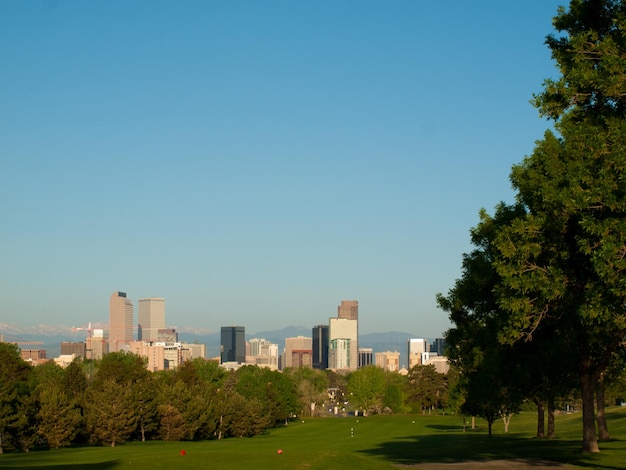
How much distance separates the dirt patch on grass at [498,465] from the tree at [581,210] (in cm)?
367

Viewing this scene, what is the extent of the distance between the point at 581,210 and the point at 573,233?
17.5 ft

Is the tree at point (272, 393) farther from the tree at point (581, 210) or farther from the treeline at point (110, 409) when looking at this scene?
the tree at point (581, 210)

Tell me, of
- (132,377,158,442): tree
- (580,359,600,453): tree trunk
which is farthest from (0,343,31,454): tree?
(580,359,600,453): tree trunk

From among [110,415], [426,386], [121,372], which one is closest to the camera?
[110,415]

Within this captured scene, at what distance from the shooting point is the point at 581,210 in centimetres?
3083

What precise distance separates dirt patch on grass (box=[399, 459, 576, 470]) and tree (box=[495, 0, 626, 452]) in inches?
145

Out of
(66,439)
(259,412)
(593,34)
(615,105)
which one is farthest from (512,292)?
(259,412)

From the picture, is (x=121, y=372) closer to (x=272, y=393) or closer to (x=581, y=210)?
(x=272, y=393)

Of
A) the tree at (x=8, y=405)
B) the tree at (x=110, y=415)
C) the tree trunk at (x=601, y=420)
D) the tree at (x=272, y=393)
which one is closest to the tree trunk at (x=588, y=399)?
the tree trunk at (x=601, y=420)

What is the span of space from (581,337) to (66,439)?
199ft

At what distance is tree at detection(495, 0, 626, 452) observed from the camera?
96.4ft

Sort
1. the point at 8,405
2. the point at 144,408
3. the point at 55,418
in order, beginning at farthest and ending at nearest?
the point at 144,408
the point at 55,418
the point at 8,405

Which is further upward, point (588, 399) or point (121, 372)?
point (588, 399)

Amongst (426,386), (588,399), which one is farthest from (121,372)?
(588,399)
